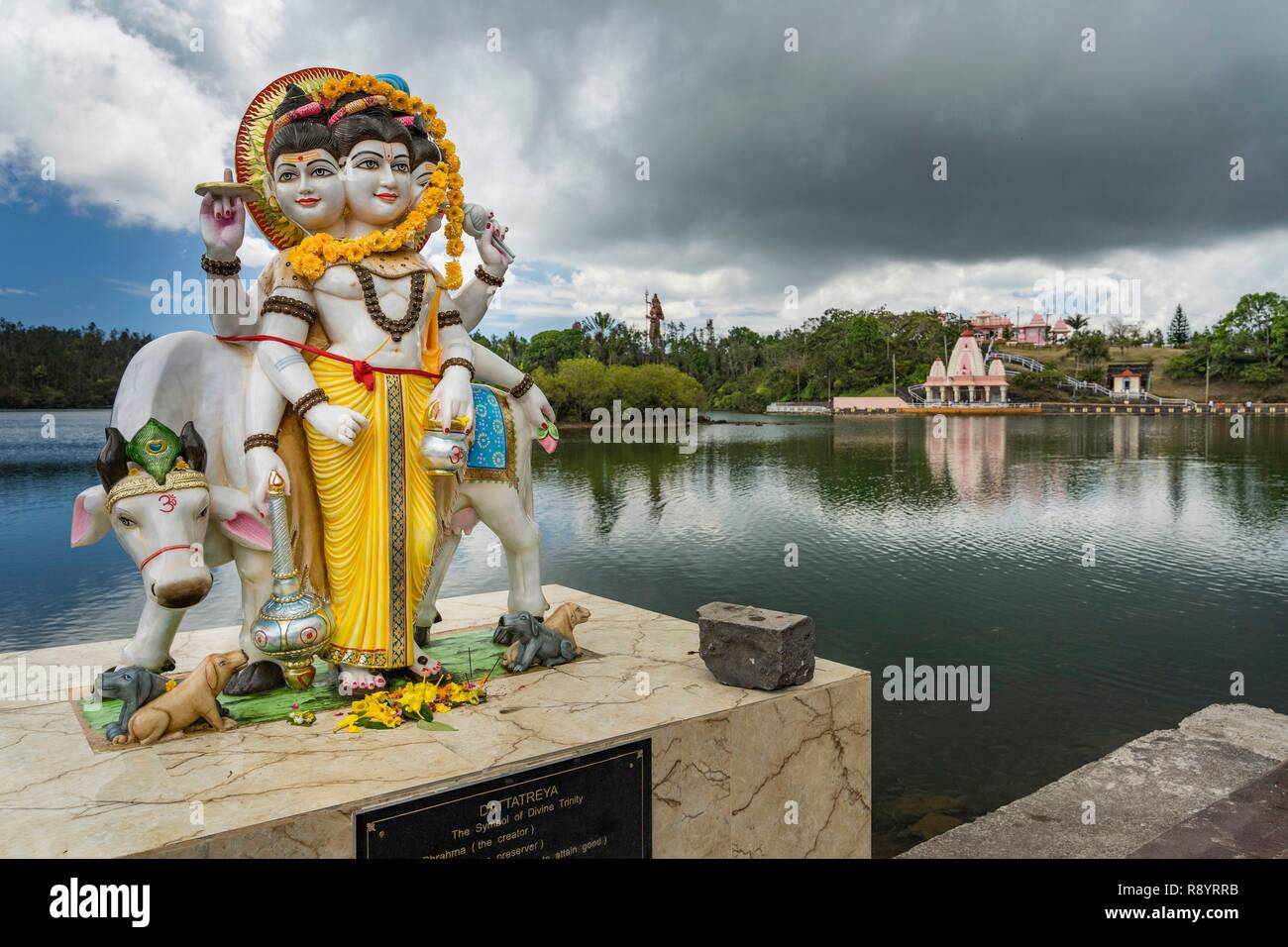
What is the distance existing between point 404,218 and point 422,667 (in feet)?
6.22

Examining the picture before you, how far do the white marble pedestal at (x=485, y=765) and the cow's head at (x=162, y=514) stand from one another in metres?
0.57

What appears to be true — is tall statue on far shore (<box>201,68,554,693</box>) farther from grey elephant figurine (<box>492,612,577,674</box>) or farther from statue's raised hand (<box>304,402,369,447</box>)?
grey elephant figurine (<box>492,612,577,674</box>)

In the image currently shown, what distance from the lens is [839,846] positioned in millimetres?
3719

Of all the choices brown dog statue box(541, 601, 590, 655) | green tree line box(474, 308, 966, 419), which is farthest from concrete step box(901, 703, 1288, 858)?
green tree line box(474, 308, 966, 419)

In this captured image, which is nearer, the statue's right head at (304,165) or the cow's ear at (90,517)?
the cow's ear at (90,517)

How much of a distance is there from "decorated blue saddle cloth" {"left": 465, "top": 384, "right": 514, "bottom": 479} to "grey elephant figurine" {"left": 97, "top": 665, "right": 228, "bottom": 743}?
58.4 inches

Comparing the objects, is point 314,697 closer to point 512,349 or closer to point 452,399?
point 452,399

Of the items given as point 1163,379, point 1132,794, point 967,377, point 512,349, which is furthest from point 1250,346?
point 1132,794

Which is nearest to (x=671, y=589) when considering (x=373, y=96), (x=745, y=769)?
(x=745, y=769)

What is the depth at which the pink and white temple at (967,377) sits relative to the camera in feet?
165

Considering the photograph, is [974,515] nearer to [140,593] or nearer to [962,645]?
[962,645]

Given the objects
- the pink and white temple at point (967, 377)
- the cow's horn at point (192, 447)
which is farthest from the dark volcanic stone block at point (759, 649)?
the pink and white temple at point (967, 377)

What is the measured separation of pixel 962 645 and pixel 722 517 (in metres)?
7.41

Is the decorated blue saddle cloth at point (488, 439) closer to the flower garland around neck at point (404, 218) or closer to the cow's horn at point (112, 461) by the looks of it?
the flower garland around neck at point (404, 218)
